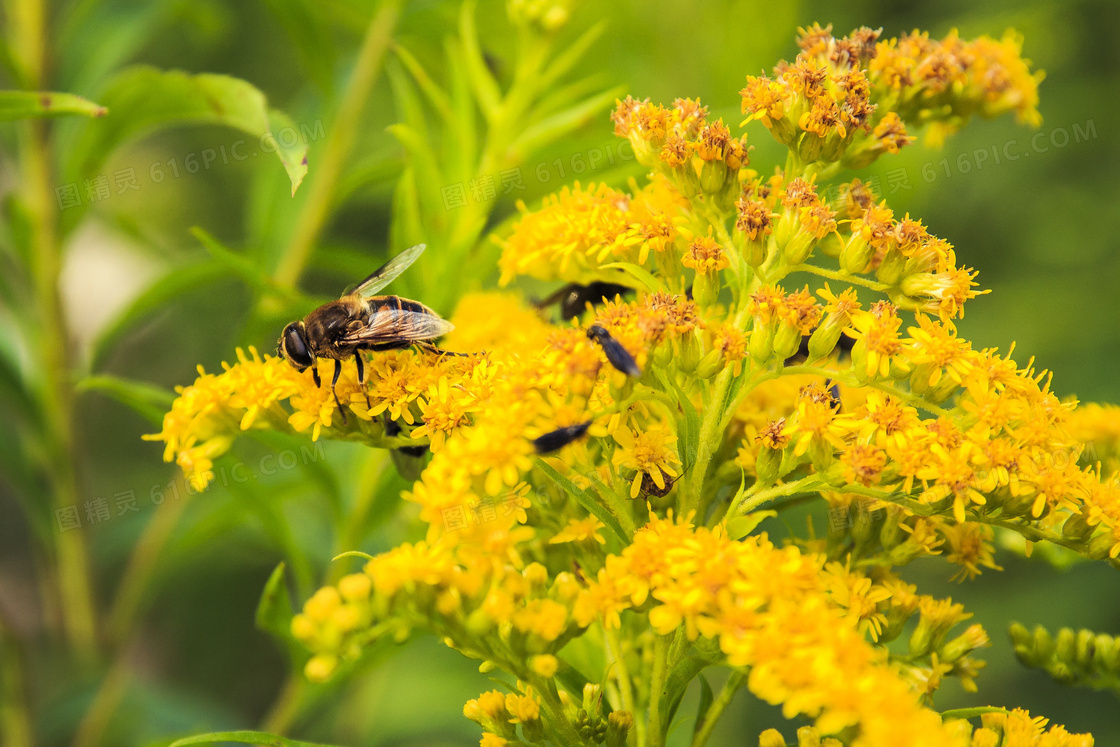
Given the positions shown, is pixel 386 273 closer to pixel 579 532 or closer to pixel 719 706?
pixel 579 532

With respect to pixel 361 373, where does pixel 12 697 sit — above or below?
below

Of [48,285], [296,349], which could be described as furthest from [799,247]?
[48,285]

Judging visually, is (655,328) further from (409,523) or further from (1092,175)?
(1092,175)

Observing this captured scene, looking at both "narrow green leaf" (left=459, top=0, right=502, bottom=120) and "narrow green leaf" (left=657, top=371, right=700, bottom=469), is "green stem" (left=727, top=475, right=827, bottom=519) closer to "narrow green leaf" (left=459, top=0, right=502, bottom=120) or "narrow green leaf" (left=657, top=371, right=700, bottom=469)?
"narrow green leaf" (left=657, top=371, right=700, bottom=469)

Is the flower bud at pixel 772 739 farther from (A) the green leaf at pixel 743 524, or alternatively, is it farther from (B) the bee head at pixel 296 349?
(B) the bee head at pixel 296 349

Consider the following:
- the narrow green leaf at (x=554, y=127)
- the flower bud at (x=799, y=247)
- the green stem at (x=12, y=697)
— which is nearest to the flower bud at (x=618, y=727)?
the flower bud at (x=799, y=247)

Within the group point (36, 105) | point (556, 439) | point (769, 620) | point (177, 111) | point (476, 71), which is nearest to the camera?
point (769, 620)
